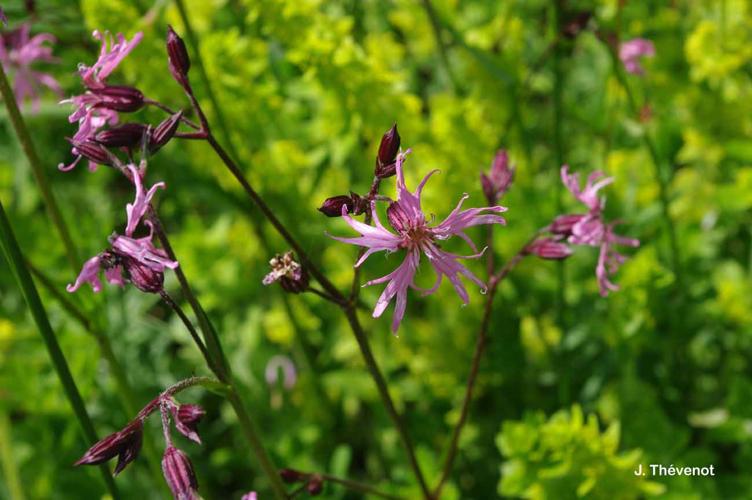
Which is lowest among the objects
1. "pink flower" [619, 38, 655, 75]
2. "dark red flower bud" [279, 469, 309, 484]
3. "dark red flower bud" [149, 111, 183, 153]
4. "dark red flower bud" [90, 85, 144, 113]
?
"dark red flower bud" [279, 469, 309, 484]

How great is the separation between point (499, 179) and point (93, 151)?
81 centimetres

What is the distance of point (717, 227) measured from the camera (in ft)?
9.60

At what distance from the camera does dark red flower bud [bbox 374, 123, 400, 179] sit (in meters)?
1.35

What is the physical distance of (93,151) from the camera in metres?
1.40

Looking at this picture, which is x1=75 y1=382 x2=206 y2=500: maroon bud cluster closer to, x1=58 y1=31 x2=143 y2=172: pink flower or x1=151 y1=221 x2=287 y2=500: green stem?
x1=151 y1=221 x2=287 y2=500: green stem

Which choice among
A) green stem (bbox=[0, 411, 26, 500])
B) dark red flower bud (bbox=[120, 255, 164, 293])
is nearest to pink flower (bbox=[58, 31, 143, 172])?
dark red flower bud (bbox=[120, 255, 164, 293])

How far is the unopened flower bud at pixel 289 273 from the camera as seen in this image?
1.37 meters

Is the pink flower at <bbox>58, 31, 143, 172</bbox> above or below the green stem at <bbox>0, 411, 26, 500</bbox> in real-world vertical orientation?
above

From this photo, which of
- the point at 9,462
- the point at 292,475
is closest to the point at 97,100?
the point at 292,475

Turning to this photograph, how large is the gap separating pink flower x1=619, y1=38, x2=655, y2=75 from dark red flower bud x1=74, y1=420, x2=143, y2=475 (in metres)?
1.81

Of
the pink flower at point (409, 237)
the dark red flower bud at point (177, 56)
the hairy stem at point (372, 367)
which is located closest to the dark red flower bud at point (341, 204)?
the pink flower at point (409, 237)

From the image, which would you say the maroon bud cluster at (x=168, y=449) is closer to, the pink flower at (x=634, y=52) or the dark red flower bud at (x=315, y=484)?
the dark red flower bud at (x=315, y=484)

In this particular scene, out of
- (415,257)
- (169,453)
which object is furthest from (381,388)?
(169,453)

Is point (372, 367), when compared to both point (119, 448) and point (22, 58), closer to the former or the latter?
point (119, 448)
